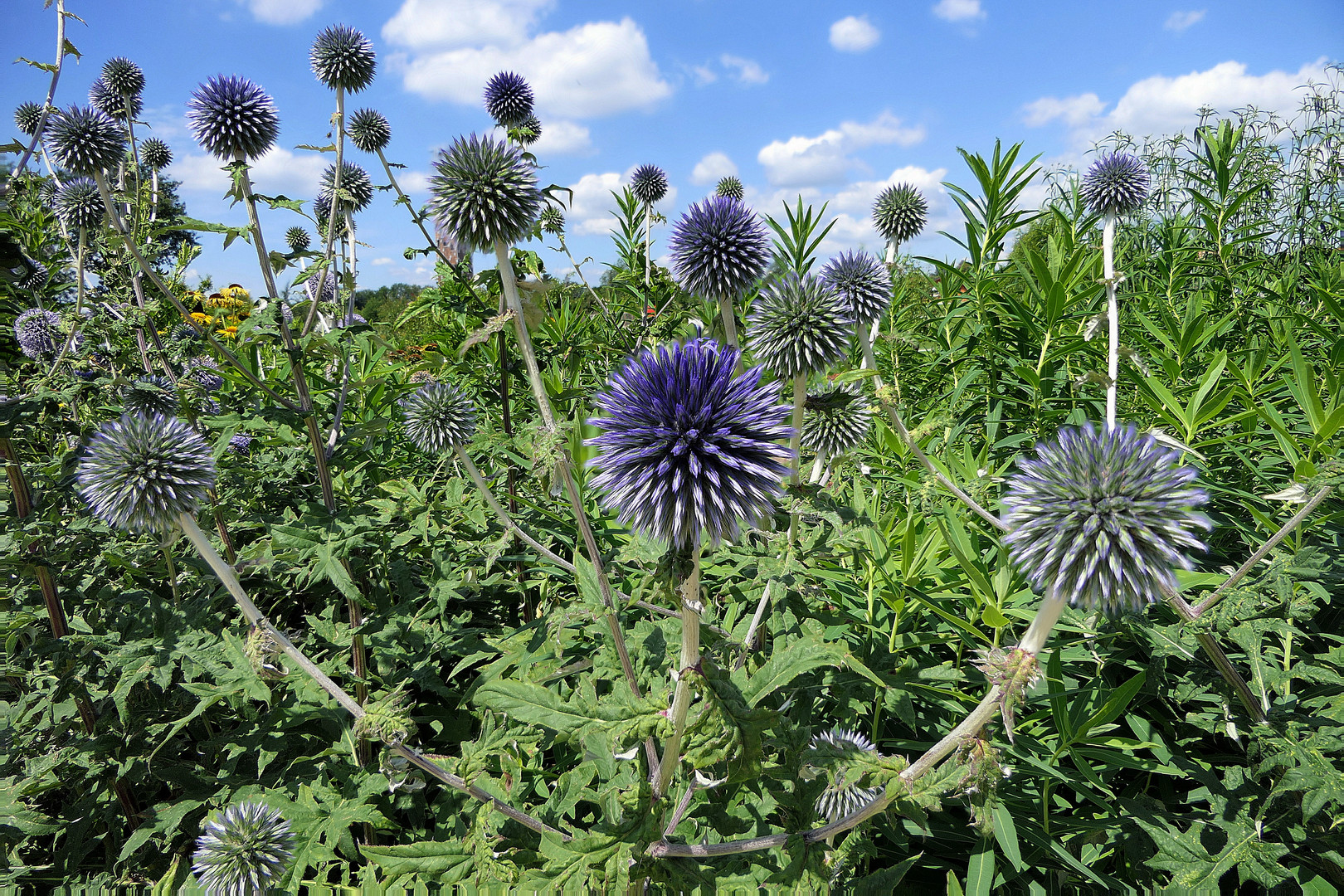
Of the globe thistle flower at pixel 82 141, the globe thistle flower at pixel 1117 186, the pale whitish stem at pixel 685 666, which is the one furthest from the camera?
the globe thistle flower at pixel 1117 186

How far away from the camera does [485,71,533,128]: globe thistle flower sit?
4543 millimetres

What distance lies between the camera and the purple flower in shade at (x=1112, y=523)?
4.83 feet

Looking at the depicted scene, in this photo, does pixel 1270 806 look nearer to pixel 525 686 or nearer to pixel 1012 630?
pixel 1012 630

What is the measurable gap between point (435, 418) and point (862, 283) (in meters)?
2.04

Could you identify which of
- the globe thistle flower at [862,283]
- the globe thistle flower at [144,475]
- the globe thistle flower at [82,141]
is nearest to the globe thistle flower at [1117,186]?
the globe thistle flower at [862,283]

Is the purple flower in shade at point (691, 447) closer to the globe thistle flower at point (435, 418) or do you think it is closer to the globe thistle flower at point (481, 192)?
the globe thistle flower at point (481, 192)

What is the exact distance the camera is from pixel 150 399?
2891 mm

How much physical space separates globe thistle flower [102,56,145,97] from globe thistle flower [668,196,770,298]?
4.98 m

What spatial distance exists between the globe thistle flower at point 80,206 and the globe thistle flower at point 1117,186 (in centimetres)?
630

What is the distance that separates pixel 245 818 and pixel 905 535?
2406 millimetres

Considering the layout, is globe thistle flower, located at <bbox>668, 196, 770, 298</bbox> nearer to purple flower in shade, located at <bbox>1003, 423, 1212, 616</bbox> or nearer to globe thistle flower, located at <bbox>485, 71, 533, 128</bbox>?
purple flower in shade, located at <bbox>1003, 423, 1212, 616</bbox>

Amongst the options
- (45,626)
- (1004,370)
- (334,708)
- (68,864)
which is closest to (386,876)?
(334,708)

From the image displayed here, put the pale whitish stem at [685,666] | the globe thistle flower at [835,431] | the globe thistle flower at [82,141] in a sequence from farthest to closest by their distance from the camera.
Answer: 1. the globe thistle flower at [82,141]
2. the globe thistle flower at [835,431]
3. the pale whitish stem at [685,666]

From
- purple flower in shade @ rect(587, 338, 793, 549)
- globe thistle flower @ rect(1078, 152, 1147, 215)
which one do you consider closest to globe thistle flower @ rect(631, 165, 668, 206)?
globe thistle flower @ rect(1078, 152, 1147, 215)
